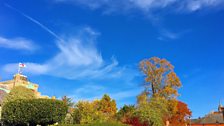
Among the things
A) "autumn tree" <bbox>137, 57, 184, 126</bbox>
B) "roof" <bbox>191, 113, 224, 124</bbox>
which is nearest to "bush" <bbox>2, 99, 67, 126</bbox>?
"autumn tree" <bbox>137, 57, 184, 126</bbox>

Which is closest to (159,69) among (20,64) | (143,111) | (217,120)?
(143,111)

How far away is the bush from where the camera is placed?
94.9 feet

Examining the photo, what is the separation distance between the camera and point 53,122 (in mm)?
29672

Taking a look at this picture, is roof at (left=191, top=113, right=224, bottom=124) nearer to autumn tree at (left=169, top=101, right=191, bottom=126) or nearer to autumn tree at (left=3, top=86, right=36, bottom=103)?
autumn tree at (left=169, top=101, right=191, bottom=126)

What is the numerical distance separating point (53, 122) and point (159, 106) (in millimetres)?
16631

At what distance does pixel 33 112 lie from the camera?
94.8 feet

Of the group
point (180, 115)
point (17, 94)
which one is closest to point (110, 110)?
point (180, 115)

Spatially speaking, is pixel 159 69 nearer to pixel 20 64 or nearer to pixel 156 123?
pixel 156 123

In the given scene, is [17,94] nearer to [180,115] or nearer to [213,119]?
[180,115]

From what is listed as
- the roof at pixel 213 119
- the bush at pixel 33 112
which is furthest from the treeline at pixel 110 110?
the roof at pixel 213 119

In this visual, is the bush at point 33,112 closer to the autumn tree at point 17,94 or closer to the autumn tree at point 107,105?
the autumn tree at point 17,94

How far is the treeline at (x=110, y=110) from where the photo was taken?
95.6ft

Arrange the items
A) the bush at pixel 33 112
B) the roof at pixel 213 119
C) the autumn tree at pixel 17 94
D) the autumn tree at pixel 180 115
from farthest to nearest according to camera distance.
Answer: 1. the roof at pixel 213 119
2. the autumn tree at pixel 180 115
3. the autumn tree at pixel 17 94
4. the bush at pixel 33 112

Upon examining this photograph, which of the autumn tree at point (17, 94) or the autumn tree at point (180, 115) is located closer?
the autumn tree at point (17, 94)
